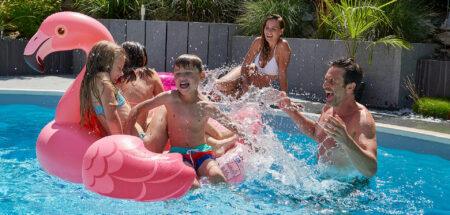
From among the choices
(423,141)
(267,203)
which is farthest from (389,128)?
(267,203)

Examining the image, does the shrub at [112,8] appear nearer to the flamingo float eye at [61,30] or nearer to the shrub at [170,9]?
the shrub at [170,9]

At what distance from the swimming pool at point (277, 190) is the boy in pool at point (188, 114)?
0.88ft

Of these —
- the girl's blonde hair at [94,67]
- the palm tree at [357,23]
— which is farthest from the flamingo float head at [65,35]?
the palm tree at [357,23]

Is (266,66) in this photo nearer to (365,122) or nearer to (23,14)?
(365,122)

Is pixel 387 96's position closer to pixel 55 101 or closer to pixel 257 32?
pixel 257 32

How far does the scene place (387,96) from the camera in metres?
8.56

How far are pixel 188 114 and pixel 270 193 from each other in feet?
3.32

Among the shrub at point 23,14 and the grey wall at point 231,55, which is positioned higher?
the shrub at point 23,14

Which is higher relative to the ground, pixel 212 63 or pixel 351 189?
pixel 212 63

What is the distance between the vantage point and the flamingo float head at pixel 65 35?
15.4 ft

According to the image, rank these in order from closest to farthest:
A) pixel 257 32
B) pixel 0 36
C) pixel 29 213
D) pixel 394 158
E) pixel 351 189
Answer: pixel 29 213 < pixel 351 189 < pixel 394 158 < pixel 257 32 < pixel 0 36

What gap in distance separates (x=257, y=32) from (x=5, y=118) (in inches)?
191

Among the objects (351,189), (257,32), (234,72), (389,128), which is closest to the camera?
(351,189)

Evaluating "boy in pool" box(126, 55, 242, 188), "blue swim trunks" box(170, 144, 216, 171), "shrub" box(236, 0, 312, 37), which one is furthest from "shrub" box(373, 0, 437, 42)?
"blue swim trunks" box(170, 144, 216, 171)
